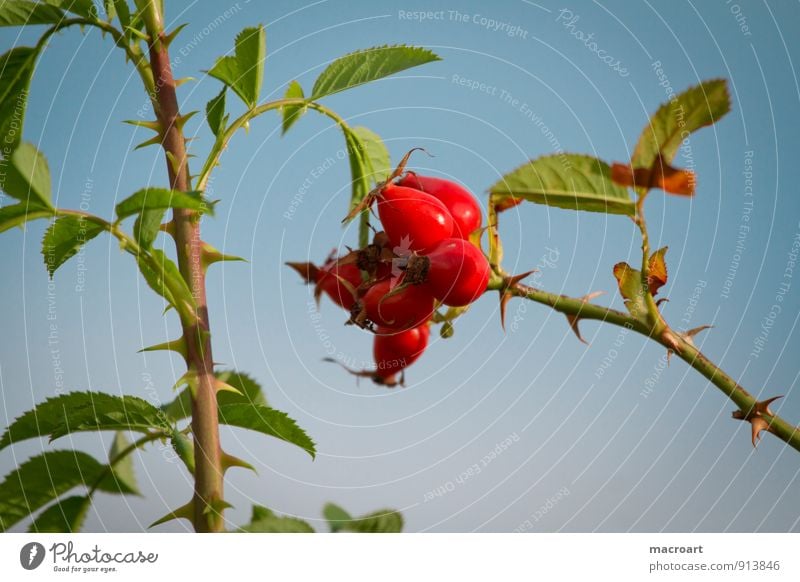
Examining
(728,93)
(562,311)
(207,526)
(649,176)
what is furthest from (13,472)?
(728,93)

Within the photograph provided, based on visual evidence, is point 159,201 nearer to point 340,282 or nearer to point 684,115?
point 340,282

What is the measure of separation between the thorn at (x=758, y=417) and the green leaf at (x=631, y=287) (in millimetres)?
158

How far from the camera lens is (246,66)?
0.85 meters

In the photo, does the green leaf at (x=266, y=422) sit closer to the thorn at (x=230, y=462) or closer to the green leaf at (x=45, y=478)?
the thorn at (x=230, y=462)

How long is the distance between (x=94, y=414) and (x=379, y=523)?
34cm

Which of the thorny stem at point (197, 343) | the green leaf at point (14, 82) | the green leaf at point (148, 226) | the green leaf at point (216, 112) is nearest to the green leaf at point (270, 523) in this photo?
the thorny stem at point (197, 343)

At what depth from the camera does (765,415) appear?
862 mm

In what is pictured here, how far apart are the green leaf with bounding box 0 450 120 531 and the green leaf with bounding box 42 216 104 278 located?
0.77 ft

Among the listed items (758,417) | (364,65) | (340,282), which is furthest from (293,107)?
(758,417)

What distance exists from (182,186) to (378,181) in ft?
0.88

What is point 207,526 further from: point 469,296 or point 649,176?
point 649,176

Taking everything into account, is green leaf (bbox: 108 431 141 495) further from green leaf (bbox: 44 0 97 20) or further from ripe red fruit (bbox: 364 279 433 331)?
green leaf (bbox: 44 0 97 20)

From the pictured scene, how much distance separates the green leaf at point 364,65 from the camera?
0.89m
